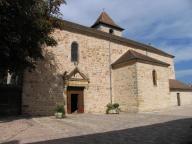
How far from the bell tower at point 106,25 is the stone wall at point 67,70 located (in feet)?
31.5

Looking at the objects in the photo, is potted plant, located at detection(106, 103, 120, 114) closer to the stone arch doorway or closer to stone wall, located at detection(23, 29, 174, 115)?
stone wall, located at detection(23, 29, 174, 115)

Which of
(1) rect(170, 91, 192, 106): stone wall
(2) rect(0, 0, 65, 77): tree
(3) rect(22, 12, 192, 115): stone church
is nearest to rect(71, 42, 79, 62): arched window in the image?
(3) rect(22, 12, 192, 115): stone church

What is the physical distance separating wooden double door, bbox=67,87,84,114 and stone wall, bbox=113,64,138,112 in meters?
3.86

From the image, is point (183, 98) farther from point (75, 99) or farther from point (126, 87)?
point (75, 99)

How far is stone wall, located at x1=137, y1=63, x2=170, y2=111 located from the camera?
19703 mm

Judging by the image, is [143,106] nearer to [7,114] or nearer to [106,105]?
[106,105]

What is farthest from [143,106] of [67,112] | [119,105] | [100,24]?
[100,24]

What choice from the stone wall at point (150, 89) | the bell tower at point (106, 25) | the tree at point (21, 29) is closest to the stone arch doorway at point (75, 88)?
the stone wall at point (150, 89)

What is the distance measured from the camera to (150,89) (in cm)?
2064

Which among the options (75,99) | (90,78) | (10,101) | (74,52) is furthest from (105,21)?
(10,101)

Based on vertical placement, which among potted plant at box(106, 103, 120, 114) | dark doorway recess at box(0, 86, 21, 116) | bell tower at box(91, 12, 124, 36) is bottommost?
potted plant at box(106, 103, 120, 114)

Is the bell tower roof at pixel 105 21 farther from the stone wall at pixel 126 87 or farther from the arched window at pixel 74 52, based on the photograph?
the arched window at pixel 74 52

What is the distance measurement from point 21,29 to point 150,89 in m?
13.1

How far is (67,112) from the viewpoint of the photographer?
60.6ft
